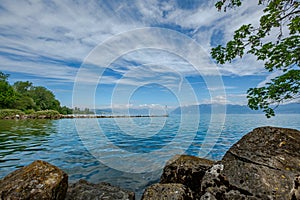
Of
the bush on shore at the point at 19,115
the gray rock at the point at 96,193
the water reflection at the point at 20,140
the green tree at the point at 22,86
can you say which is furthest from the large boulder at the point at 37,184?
the green tree at the point at 22,86

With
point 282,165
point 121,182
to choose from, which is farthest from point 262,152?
point 121,182

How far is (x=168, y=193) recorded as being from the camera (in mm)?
4074

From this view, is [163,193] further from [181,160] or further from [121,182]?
[121,182]

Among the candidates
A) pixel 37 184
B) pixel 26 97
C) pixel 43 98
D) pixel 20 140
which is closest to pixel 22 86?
pixel 43 98

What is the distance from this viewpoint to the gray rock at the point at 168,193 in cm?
400

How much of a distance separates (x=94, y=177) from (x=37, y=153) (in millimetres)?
6535

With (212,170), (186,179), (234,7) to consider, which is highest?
(234,7)

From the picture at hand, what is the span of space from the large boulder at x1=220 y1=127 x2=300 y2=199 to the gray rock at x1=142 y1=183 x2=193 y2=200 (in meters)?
1.03

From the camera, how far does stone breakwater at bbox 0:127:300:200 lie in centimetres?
340

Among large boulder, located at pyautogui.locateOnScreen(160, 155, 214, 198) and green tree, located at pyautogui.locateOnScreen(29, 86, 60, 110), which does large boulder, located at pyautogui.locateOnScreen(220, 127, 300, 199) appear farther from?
green tree, located at pyautogui.locateOnScreen(29, 86, 60, 110)

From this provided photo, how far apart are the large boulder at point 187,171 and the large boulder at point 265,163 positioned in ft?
4.19

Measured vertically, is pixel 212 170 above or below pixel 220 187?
above

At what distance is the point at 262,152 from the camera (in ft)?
13.3

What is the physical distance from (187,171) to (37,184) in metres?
4.08
